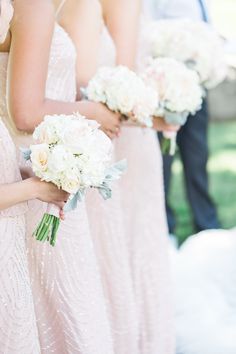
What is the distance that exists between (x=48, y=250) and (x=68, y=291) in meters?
0.16

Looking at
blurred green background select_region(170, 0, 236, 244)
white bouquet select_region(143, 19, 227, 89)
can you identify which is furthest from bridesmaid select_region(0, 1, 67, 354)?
blurred green background select_region(170, 0, 236, 244)

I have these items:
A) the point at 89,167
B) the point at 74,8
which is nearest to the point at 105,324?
the point at 89,167

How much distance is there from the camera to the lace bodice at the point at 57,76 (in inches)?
129

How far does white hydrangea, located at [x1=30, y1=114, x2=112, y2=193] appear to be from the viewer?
9.14 ft

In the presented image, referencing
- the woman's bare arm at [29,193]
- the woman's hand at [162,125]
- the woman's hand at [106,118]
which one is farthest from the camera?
the woman's hand at [162,125]

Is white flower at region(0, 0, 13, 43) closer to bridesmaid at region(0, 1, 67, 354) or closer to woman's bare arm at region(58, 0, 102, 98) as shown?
bridesmaid at region(0, 1, 67, 354)

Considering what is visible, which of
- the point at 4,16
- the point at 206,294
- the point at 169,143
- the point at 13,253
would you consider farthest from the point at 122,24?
the point at 206,294

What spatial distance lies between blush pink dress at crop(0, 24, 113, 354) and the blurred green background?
11.3 feet

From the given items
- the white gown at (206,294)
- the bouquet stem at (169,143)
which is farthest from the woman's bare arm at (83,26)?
the white gown at (206,294)

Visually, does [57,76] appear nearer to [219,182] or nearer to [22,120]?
[22,120]

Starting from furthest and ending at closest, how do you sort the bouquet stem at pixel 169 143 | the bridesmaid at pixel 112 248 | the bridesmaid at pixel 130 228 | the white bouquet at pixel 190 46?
the white bouquet at pixel 190 46, the bouquet stem at pixel 169 143, the bridesmaid at pixel 130 228, the bridesmaid at pixel 112 248

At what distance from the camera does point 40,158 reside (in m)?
2.80

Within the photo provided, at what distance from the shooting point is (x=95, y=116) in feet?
12.0

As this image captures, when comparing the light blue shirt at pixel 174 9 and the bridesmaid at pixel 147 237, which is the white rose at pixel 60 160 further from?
the light blue shirt at pixel 174 9
